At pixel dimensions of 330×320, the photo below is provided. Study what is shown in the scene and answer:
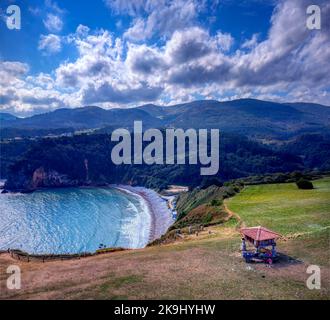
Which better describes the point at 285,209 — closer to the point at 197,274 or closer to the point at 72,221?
the point at 197,274

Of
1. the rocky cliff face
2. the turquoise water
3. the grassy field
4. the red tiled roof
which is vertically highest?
the rocky cliff face

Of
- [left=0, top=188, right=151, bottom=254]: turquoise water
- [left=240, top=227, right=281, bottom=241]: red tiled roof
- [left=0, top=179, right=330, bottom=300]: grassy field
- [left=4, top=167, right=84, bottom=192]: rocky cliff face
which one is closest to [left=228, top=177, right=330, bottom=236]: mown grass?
[left=0, top=179, right=330, bottom=300]: grassy field

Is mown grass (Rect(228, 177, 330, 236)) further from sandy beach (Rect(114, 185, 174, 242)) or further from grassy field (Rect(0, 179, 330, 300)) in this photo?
sandy beach (Rect(114, 185, 174, 242))

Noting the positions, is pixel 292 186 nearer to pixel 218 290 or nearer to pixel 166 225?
pixel 166 225

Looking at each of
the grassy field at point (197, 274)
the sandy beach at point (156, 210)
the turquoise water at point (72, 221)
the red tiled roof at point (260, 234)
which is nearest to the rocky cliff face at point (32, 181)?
the turquoise water at point (72, 221)

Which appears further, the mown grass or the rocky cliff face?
the rocky cliff face

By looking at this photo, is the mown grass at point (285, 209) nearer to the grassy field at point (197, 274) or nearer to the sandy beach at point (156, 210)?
the grassy field at point (197, 274)
